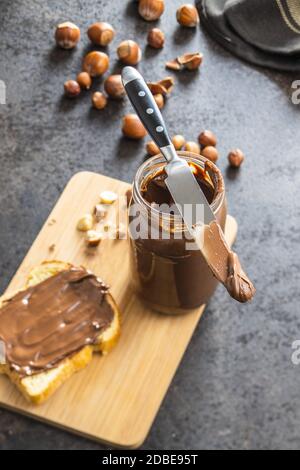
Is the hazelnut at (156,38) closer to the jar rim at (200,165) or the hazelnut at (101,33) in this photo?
the hazelnut at (101,33)

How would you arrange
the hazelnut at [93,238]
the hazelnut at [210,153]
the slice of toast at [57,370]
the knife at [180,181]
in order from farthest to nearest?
the hazelnut at [210,153], the hazelnut at [93,238], the slice of toast at [57,370], the knife at [180,181]

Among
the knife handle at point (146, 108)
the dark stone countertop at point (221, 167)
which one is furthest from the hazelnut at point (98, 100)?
the knife handle at point (146, 108)

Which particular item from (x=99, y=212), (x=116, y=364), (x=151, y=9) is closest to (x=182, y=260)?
(x=116, y=364)

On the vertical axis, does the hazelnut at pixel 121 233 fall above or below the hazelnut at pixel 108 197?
below

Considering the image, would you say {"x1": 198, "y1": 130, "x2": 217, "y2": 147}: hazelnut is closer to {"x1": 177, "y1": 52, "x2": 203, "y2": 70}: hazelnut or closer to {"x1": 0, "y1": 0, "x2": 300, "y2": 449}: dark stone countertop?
{"x1": 0, "y1": 0, "x2": 300, "y2": 449}: dark stone countertop

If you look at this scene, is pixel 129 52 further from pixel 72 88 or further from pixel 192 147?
pixel 192 147
